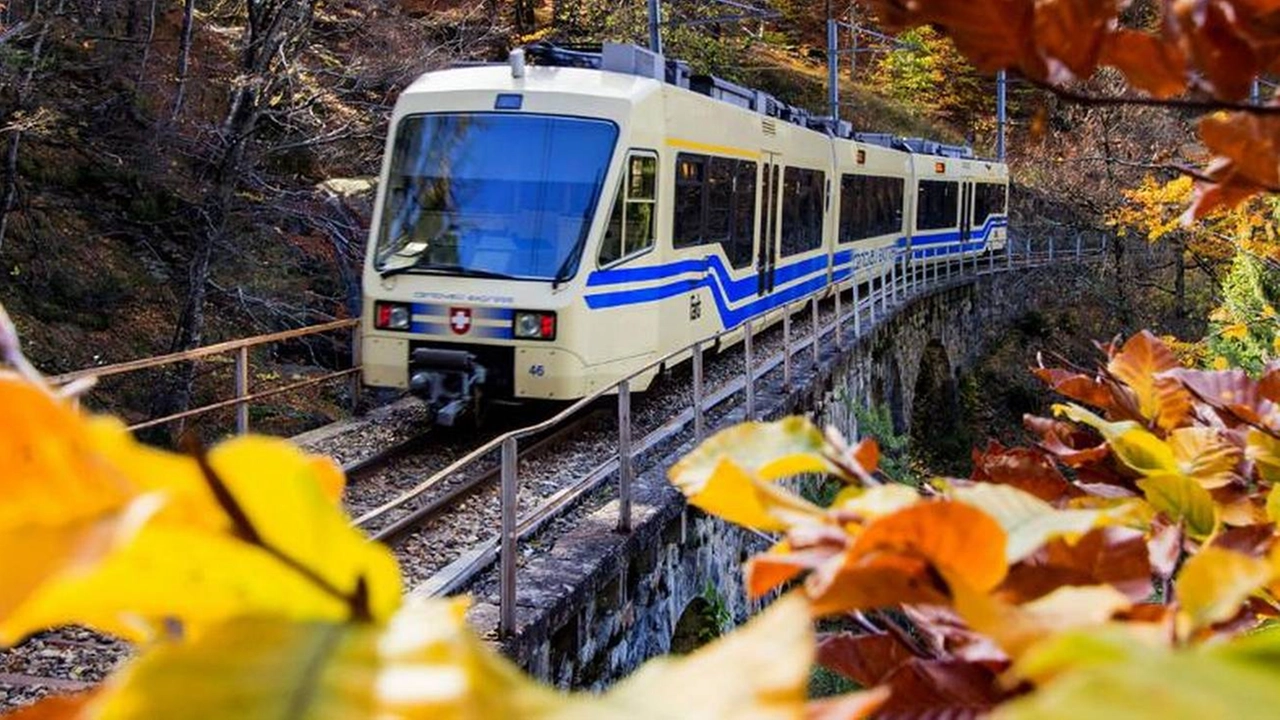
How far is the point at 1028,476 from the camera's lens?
1511 millimetres

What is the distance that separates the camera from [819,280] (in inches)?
634

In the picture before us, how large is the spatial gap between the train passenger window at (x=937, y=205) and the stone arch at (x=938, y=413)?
2.53 metres

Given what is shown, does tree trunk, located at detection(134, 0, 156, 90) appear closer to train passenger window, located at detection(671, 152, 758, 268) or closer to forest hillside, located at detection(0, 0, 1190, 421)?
forest hillside, located at detection(0, 0, 1190, 421)

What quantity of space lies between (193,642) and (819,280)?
15.8m

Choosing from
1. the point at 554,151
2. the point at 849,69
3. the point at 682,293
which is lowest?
the point at 682,293

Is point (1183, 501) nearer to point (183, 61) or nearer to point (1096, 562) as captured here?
point (1096, 562)

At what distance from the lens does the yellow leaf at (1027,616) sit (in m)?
0.68

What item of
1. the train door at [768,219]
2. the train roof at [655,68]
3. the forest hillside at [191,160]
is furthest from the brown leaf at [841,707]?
the forest hillside at [191,160]

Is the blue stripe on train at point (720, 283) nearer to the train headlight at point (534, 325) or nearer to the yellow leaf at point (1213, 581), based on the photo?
the train headlight at point (534, 325)

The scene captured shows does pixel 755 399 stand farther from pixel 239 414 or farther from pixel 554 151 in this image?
pixel 239 414

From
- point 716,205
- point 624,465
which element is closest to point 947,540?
point 624,465

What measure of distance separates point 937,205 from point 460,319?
17.7 m

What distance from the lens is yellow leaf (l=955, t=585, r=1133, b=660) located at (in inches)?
26.7

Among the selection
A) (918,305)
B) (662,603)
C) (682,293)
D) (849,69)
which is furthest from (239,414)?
(849,69)
